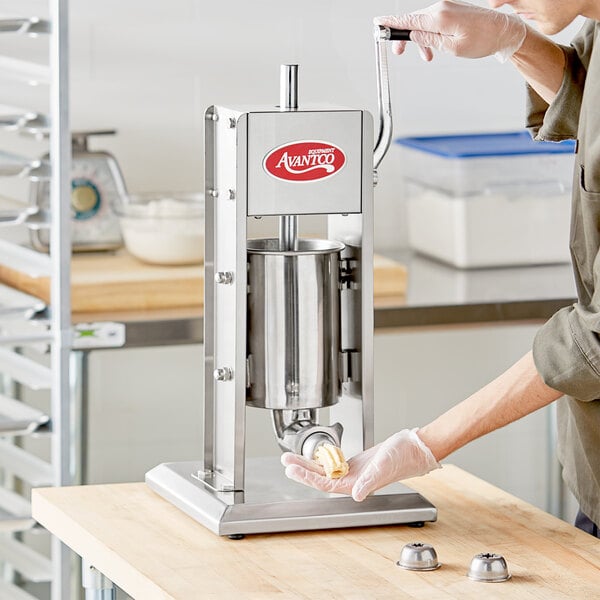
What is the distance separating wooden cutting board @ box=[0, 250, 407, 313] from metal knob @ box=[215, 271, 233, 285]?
1.30m

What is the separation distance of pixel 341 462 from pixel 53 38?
56.5 inches

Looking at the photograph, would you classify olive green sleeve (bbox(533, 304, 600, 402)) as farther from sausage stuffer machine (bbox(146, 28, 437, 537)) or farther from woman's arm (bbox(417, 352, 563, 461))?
sausage stuffer machine (bbox(146, 28, 437, 537))

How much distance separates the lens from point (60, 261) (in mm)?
2941

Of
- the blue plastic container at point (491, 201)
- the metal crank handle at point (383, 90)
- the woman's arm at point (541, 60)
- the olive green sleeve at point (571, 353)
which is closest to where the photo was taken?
the olive green sleeve at point (571, 353)

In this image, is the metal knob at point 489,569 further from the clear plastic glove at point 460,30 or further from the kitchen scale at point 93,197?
the kitchen scale at point 93,197

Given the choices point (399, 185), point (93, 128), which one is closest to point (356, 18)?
point (399, 185)

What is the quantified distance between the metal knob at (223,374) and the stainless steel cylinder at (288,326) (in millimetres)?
23

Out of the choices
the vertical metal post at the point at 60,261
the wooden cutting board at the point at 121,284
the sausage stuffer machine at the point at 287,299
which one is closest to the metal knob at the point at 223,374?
the sausage stuffer machine at the point at 287,299

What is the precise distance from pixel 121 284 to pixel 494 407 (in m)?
1.47

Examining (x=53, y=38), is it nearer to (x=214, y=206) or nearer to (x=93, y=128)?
(x=93, y=128)

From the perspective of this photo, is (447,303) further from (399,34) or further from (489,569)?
(489,569)

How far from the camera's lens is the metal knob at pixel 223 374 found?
1804 millimetres

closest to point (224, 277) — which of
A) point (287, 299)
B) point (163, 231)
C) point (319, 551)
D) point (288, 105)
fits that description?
point (287, 299)

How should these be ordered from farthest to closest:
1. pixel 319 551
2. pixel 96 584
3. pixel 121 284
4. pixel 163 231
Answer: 1. pixel 163 231
2. pixel 121 284
3. pixel 96 584
4. pixel 319 551
